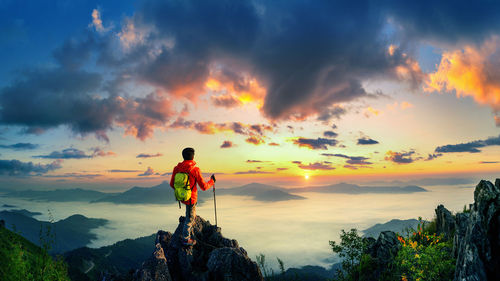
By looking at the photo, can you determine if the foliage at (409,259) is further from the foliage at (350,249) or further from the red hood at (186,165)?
the red hood at (186,165)

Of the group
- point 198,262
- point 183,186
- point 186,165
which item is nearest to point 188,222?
point 183,186

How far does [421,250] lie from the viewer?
10.6 metres

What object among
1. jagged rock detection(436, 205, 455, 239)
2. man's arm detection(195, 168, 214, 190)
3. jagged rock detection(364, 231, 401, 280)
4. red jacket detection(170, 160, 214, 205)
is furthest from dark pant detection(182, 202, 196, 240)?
jagged rock detection(436, 205, 455, 239)

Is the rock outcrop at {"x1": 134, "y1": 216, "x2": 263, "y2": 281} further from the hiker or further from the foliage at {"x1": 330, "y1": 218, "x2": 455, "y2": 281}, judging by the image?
the foliage at {"x1": 330, "y1": 218, "x2": 455, "y2": 281}

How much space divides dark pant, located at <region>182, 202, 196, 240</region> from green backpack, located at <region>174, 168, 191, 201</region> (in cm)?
81

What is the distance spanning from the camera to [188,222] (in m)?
13.8

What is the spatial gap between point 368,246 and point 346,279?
164 inches

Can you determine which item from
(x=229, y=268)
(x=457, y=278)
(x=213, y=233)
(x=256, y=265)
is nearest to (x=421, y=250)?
(x=457, y=278)

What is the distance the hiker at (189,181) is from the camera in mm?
13555

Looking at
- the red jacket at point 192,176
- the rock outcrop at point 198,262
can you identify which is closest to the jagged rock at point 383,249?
the rock outcrop at point 198,262

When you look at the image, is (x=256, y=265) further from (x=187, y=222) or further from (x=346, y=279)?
(x=346, y=279)

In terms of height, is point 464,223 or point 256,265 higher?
point 464,223

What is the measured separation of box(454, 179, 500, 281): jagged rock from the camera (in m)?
7.93

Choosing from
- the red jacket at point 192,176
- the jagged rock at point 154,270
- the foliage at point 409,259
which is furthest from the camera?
the red jacket at point 192,176
